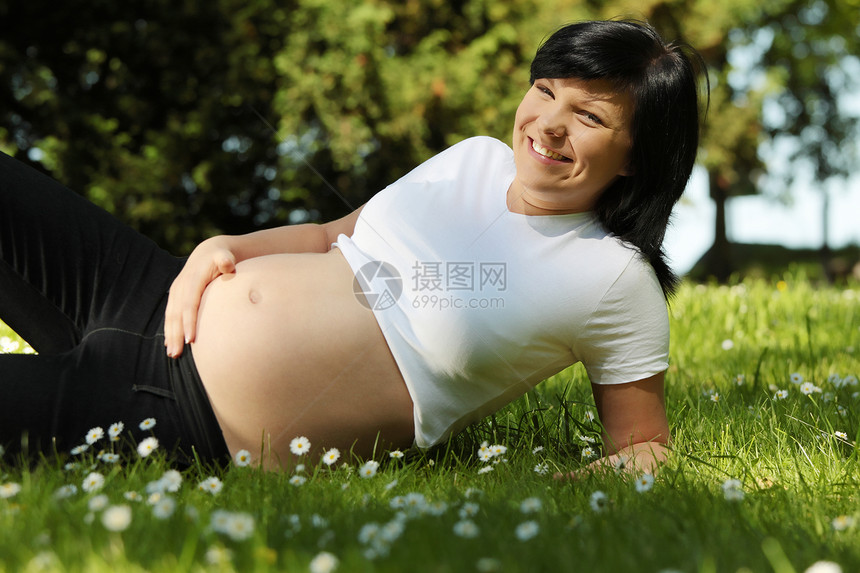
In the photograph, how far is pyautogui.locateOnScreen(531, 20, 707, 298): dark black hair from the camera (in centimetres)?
195

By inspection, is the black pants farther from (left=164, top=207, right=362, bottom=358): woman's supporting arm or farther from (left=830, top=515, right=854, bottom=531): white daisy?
(left=830, top=515, right=854, bottom=531): white daisy

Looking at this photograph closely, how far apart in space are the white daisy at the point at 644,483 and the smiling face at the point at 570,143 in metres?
0.66

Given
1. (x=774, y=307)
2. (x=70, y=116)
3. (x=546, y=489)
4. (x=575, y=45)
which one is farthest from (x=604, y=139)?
(x=70, y=116)

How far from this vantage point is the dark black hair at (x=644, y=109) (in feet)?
6.41

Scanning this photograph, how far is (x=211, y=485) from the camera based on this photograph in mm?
1757

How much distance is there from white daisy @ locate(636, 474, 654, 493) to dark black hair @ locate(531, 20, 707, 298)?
0.50m

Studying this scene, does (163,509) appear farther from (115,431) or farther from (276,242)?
(276,242)

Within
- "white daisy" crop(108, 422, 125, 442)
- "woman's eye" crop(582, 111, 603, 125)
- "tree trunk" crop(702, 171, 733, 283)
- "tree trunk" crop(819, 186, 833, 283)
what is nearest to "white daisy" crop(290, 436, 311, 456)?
"white daisy" crop(108, 422, 125, 442)

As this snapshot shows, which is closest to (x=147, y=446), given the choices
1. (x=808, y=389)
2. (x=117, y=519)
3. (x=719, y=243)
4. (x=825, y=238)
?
(x=117, y=519)

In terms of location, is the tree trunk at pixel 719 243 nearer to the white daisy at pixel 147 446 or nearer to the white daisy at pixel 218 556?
the white daisy at pixel 147 446

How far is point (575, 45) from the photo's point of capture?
6.48ft

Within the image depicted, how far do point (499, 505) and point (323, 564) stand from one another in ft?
1.71

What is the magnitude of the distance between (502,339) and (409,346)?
21cm

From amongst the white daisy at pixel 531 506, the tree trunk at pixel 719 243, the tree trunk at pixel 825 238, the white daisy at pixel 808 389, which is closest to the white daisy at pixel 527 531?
the white daisy at pixel 531 506
